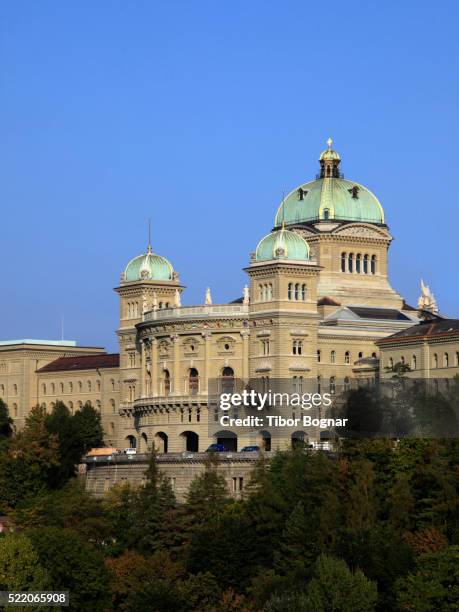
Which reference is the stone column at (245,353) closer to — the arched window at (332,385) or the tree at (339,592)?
the arched window at (332,385)

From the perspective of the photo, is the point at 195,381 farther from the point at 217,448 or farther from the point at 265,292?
the point at 265,292

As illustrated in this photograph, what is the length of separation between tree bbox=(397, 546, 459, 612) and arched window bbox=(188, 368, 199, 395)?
7078cm

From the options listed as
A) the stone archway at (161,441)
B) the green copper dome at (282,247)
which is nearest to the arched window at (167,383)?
the stone archway at (161,441)

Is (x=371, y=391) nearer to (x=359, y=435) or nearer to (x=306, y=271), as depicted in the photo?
(x=359, y=435)

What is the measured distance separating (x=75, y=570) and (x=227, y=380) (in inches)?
2395

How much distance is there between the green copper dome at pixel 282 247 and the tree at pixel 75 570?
60.2 m

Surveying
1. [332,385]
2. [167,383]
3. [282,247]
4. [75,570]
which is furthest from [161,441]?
[75,570]

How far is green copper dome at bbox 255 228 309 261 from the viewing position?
193125 millimetres

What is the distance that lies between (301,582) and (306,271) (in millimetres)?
69085

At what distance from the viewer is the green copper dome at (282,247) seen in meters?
193

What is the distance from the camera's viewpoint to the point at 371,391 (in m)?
172

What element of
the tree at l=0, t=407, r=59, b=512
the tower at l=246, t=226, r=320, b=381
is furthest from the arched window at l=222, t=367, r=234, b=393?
the tree at l=0, t=407, r=59, b=512

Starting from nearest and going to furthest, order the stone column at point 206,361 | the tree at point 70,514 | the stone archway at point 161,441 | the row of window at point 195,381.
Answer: the tree at point 70,514, the row of window at point 195,381, the stone column at point 206,361, the stone archway at point 161,441

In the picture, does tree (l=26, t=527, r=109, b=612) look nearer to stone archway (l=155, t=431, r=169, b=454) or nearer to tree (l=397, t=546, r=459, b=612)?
tree (l=397, t=546, r=459, b=612)
